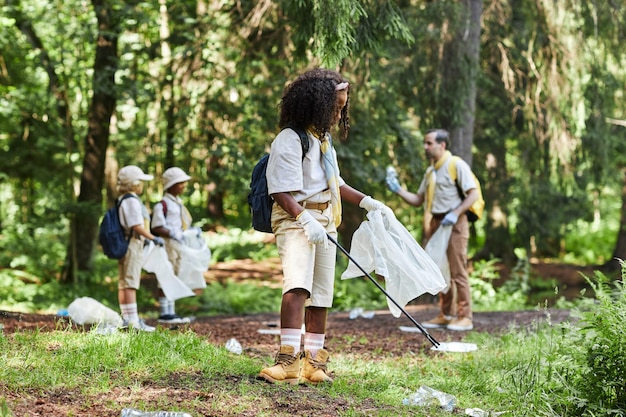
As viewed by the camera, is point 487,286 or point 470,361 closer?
point 470,361

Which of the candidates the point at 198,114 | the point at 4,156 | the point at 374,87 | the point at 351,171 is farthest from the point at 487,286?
the point at 4,156

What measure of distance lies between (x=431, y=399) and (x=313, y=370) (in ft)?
2.43

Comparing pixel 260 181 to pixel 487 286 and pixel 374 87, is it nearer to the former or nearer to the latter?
pixel 374 87

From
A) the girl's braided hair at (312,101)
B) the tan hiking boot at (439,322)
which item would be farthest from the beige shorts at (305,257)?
the tan hiking boot at (439,322)

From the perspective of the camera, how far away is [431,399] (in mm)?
4598

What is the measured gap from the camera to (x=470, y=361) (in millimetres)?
5887

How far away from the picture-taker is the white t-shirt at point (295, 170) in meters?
4.56

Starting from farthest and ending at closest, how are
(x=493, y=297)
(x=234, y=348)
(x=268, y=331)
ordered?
(x=493, y=297) < (x=268, y=331) < (x=234, y=348)

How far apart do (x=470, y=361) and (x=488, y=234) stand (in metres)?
12.8

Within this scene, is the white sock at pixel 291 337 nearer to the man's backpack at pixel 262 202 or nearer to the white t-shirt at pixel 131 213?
the man's backpack at pixel 262 202

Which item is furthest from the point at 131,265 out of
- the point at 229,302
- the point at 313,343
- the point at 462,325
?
the point at 229,302

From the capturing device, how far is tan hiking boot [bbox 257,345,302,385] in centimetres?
457

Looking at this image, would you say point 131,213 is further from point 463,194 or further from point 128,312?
point 463,194

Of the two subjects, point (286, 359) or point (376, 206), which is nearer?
point (286, 359)
